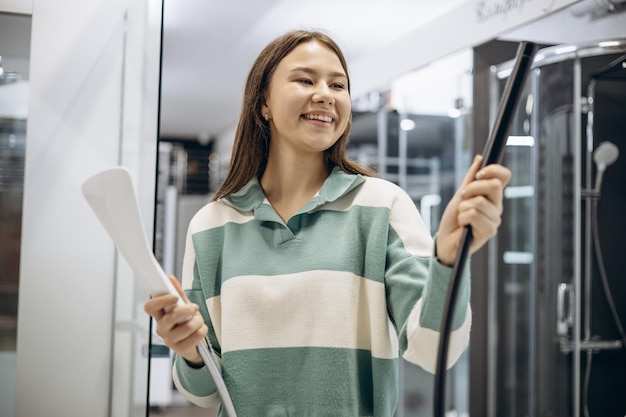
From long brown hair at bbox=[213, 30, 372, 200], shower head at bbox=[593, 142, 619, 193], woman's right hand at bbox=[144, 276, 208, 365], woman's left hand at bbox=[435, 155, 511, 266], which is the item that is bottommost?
woman's right hand at bbox=[144, 276, 208, 365]

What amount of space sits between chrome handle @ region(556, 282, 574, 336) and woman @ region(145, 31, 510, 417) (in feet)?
6.19

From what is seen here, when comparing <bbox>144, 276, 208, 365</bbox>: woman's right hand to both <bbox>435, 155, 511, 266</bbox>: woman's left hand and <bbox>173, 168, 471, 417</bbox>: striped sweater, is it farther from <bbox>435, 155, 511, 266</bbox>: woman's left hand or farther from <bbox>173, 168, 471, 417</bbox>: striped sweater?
<bbox>435, 155, 511, 266</bbox>: woman's left hand

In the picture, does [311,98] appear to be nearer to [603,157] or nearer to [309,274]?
[309,274]

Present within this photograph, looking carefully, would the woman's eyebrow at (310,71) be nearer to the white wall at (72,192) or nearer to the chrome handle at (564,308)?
the white wall at (72,192)

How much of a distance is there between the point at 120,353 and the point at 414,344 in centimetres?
87

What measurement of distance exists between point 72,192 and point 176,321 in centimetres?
88

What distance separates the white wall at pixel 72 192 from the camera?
148 cm

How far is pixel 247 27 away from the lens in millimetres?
4941

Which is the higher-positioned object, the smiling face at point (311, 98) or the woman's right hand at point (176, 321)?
the smiling face at point (311, 98)

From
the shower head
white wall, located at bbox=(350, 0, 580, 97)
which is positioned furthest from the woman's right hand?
the shower head

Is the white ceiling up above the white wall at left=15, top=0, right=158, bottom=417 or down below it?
above

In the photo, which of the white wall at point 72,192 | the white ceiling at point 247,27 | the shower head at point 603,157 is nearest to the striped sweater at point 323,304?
the white wall at point 72,192

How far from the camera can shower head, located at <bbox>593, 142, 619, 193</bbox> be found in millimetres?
2592

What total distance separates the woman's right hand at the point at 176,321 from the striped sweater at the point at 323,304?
18 centimetres
